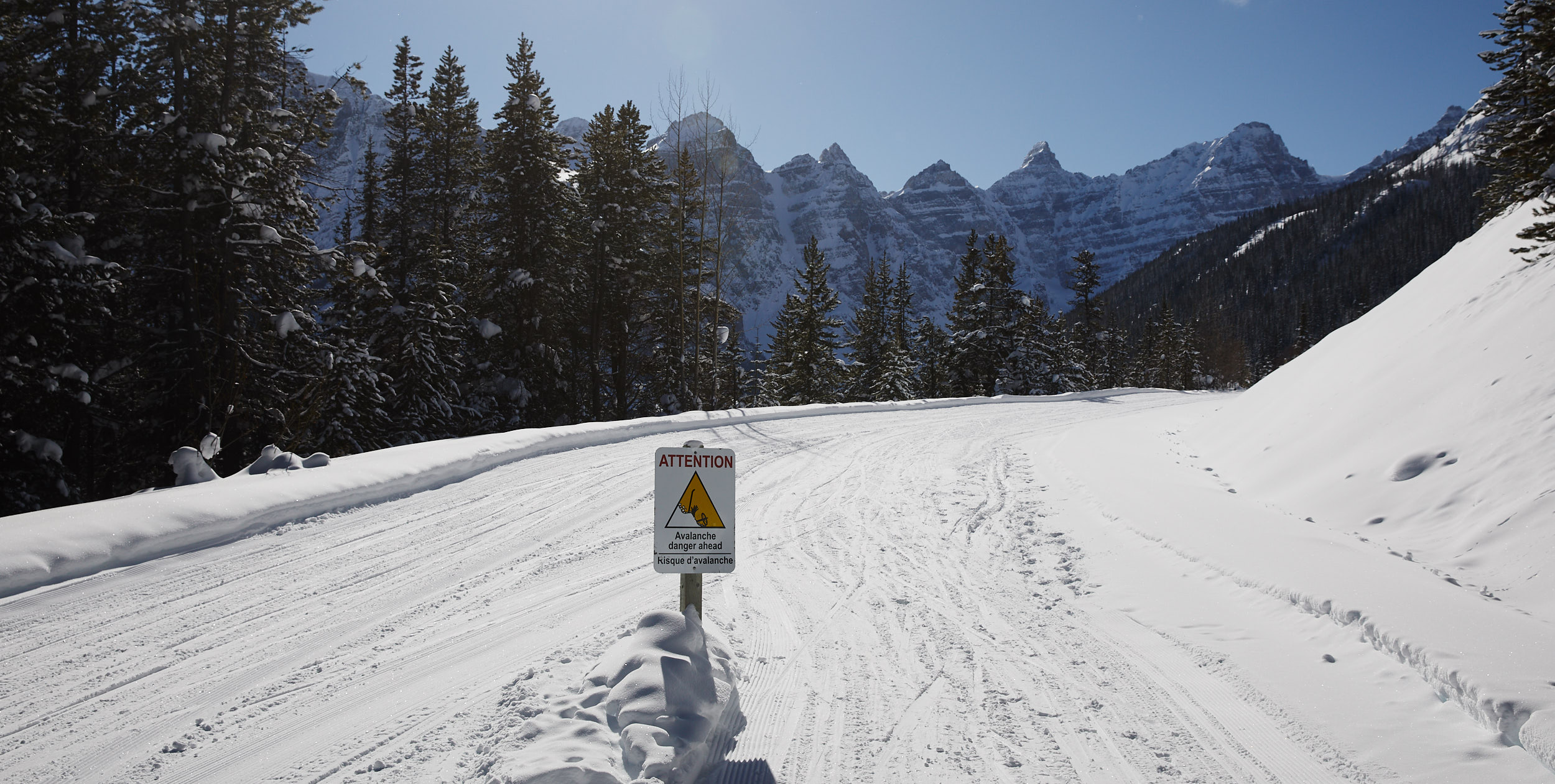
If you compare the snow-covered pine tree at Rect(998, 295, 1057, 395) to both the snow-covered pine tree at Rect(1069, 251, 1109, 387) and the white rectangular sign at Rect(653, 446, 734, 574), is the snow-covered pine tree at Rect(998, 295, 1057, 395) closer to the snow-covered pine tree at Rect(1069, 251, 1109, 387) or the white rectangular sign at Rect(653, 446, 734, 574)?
the snow-covered pine tree at Rect(1069, 251, 1109, 387)

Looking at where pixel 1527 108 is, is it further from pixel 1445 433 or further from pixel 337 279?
pixel 337 279

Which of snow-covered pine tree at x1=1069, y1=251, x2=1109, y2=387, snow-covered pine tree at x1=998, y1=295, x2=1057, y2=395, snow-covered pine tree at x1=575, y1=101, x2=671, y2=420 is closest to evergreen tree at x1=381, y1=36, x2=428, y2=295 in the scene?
snow-covered pine tree at x1=575, y1=101, x2=671, y2=420

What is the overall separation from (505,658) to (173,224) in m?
13.5

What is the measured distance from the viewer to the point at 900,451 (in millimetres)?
10977

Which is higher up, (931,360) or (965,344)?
(965,344)

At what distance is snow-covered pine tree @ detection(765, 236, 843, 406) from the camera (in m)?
35.3

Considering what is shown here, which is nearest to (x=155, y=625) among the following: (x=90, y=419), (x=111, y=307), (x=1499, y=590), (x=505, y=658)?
(x=505, y=658)

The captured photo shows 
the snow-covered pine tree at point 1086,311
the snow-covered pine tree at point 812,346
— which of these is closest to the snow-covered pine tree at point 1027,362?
the snow-covered pine tree at point 1086,311

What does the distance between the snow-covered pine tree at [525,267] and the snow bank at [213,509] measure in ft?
40.1

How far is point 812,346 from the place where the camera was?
3538 centimetres

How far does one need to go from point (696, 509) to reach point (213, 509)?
4.97 metres

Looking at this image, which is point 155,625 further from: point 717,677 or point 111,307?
point 111,307

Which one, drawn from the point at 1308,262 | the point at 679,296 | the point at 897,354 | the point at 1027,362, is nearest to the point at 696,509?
the point at 679,296

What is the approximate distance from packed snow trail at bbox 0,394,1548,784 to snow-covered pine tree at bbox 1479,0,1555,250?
6899mm
